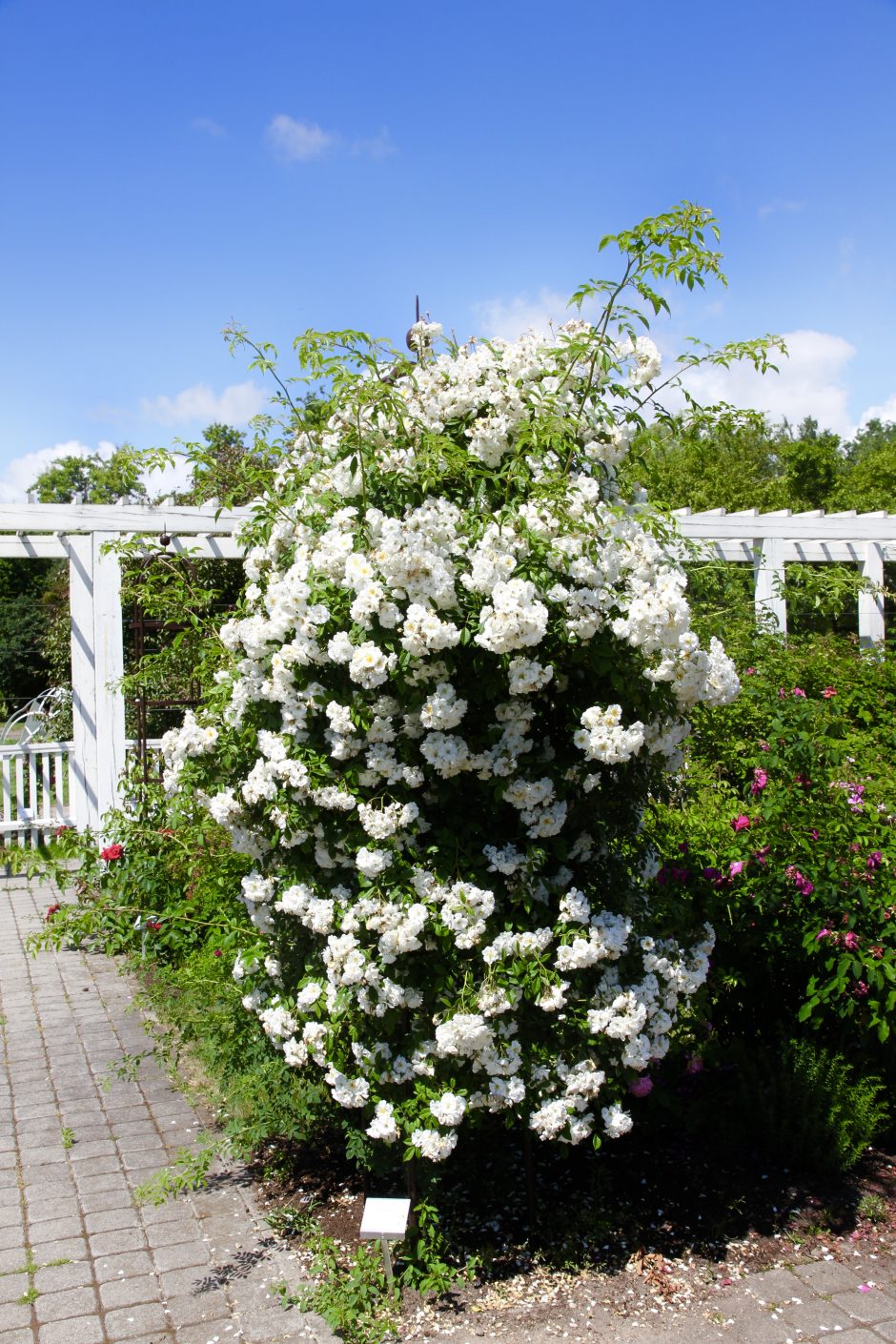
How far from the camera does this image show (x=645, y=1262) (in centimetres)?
281

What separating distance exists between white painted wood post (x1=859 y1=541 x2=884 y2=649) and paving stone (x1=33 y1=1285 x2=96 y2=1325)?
981 centimetres

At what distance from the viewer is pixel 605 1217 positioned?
117 inches

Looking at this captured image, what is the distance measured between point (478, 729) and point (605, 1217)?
4.76ft

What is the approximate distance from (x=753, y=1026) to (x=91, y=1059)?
8.81 feet

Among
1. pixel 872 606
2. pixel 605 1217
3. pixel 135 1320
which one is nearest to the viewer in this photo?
pixel 135 1320

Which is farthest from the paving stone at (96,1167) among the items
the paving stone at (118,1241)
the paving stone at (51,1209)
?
the paving stone at (118,1241)

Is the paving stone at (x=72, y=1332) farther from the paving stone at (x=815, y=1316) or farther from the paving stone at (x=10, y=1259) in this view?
the paving stone at (x=815, y=1316)

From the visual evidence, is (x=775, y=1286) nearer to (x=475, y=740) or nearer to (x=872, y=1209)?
(x=872, y=1209)

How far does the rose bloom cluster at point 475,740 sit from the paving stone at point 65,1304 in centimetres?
78

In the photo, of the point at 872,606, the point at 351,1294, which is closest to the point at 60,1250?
the point at 351,1294

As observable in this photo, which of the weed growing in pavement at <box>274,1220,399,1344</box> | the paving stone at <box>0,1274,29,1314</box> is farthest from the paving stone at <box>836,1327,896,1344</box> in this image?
the paving stone at <box>0,1274,29,1314</box>

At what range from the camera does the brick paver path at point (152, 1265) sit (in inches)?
101

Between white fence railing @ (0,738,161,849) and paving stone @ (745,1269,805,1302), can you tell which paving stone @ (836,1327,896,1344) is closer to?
paving stone @ (745,1269,805,1302)

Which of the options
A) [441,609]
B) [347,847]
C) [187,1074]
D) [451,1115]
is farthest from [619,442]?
[187,1074]
